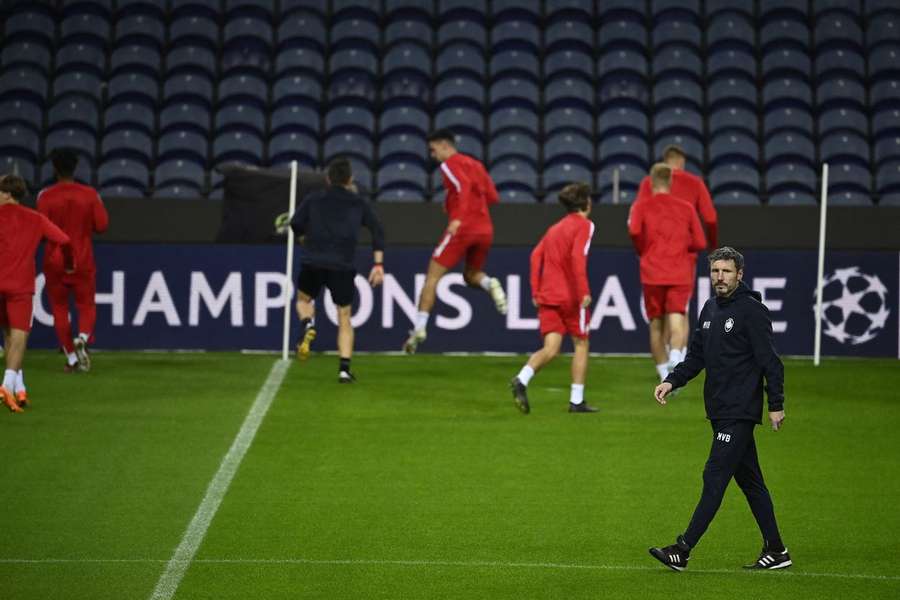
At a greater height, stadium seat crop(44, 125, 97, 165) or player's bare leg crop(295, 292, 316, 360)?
stadium seat crop(44, 125, 97, 165)

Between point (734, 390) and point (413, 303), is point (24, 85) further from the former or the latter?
point (734, 390)

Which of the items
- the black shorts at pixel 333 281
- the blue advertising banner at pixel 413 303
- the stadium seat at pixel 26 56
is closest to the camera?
the black shorts at pixel 333 281

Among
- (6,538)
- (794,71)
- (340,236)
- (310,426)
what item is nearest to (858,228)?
(794,71)

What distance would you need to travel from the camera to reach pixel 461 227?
14531 millimetres

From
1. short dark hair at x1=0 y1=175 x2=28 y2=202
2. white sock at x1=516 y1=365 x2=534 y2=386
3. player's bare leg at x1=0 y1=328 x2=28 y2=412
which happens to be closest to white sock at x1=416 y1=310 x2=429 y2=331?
white sock at x1=516 y1=365 x2=534 y2=386

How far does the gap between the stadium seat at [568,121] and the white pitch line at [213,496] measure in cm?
735

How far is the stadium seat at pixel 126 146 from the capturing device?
19422mm

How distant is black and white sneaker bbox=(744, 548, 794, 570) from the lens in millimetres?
7059

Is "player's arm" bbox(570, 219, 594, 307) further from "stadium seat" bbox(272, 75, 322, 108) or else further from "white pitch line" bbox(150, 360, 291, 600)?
"stadium seat" bbox(272, 75, 322, 108)

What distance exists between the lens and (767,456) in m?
10.3

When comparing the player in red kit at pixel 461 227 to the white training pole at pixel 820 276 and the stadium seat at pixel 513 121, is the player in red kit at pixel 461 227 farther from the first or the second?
the stadium seat at pixel 513 121

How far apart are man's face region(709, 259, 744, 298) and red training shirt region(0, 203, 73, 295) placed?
6.23 metres

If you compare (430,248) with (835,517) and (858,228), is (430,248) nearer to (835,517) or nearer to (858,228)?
(858,228)

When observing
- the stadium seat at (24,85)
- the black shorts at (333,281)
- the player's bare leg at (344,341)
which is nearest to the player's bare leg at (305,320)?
the black shorts at (333,281)
